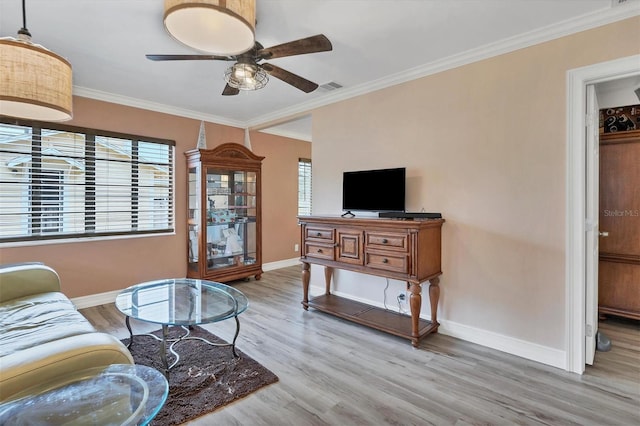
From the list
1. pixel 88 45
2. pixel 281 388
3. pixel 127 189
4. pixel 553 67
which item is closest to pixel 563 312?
pixel 553 67

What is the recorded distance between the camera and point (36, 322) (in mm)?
1973

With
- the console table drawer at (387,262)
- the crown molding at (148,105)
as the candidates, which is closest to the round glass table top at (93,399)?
the console table drawer at (387,262)

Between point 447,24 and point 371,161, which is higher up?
point 447,24

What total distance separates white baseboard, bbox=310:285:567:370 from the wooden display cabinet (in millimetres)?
2966

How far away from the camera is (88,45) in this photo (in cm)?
262

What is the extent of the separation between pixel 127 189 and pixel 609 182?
5466 mm

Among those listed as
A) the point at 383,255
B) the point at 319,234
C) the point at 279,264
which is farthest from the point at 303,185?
the point at 383,255

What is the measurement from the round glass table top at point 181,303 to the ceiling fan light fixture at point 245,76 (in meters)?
1.70

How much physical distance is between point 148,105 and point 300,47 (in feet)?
9.72

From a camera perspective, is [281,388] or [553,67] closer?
[281,388]

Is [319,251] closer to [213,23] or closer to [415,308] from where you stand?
[415,308]

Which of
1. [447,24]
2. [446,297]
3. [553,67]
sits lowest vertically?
[446,297]

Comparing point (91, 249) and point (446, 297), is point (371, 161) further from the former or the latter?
point (91, 249)

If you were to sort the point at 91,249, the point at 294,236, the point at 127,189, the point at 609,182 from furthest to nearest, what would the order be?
the point at 294,236 → the point at 127,189 → the point at 91,249 → the point at 609,182
